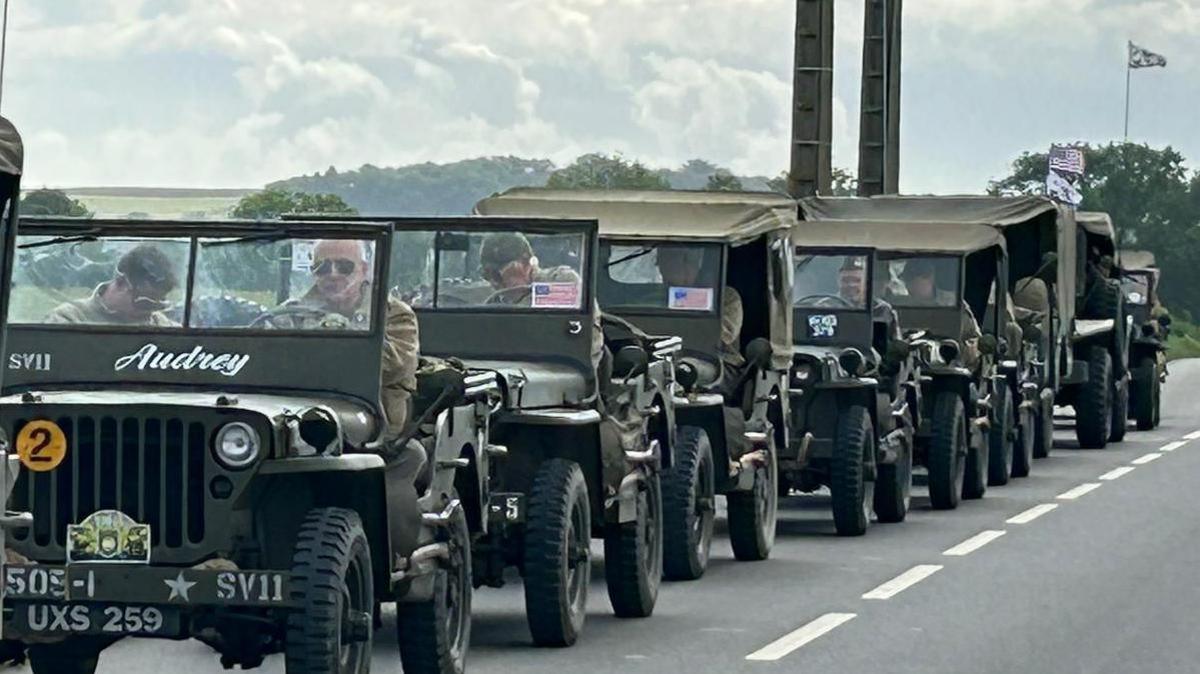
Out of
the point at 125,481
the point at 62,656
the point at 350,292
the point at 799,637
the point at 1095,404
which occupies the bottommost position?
the point at 799,637

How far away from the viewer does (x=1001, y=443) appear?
76.6 ft

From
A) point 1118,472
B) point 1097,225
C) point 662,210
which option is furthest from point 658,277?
point 1097,225

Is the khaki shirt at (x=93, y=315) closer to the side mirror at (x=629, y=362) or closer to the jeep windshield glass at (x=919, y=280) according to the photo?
the side mirror at (x=629, y=362)

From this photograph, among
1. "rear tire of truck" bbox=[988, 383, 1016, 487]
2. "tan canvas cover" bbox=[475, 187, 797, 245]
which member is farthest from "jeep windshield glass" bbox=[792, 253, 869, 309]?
"rear tire of truck" bbox=[988, 383, 1016, 487]

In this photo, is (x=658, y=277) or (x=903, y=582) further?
(x=658, y=277)

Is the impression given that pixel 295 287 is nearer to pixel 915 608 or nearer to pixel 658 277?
pixel 915 608

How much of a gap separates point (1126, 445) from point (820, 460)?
12.4 m

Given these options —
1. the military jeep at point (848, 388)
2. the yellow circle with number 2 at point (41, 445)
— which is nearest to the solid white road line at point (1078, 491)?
the military jeep at point (848, 388)

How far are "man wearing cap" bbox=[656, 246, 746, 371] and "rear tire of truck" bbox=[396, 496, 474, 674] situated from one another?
19.7 feet

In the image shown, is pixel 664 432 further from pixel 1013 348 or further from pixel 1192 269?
pixel 1192 269

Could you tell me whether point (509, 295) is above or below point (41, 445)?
above

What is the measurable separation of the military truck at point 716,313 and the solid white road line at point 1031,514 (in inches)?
114

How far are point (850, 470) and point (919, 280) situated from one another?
191 inches

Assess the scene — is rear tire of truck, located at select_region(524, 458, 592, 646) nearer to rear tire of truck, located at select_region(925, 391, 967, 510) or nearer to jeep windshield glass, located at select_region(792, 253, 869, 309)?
jeep windshield glass, located at select_region(792, 253, 869, 309)
